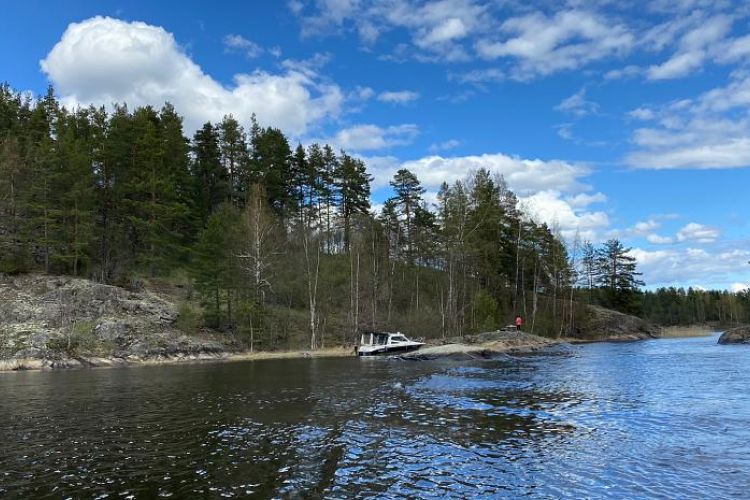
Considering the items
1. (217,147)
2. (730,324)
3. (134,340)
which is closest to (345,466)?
(134,340)

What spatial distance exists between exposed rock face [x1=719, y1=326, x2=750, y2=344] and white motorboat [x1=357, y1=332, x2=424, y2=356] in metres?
39.0

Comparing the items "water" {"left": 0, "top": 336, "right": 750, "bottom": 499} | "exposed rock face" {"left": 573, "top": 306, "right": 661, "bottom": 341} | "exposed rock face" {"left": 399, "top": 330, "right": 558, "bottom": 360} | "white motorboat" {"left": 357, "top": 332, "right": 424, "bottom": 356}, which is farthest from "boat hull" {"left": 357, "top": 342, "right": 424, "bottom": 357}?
"exposed rock face" {"left": 573, "top": 306, "right": 661, "bottom": 341}

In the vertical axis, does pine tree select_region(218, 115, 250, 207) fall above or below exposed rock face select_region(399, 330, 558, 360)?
above

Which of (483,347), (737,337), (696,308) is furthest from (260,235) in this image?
(696,308)

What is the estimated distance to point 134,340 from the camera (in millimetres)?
51531

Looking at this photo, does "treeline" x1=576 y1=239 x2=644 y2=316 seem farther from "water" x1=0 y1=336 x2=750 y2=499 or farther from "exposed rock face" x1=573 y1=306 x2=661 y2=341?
"water" x1=0 y1=336 x2=750 y2=499

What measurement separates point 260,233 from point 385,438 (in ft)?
146


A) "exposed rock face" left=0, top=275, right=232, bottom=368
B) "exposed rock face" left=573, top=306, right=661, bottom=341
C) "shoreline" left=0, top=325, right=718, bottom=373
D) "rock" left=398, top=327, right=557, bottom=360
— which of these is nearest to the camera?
"shoreline" left=0, top=325, right=718, bottom=373

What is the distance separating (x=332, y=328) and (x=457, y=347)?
22408 millimetres

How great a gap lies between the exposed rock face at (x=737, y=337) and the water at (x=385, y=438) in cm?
4030

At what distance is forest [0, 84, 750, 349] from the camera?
191ft

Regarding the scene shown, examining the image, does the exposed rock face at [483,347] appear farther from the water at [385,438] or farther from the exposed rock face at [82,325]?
the exposed rock face at [82,325]

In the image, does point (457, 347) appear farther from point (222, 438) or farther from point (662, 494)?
point (662, 494)

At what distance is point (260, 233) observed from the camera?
58250mm
